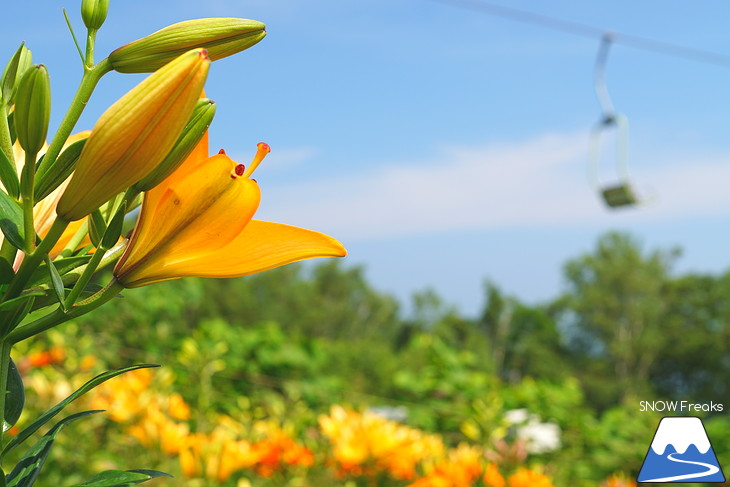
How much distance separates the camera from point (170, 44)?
0.98 ft

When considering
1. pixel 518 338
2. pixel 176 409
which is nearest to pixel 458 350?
pixel 176 409

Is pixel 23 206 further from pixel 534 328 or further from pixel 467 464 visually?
pixel 534 328

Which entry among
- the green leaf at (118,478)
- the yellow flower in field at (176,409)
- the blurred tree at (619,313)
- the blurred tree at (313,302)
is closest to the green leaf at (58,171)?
the green leaf at (118,478)

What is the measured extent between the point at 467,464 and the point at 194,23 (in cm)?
152

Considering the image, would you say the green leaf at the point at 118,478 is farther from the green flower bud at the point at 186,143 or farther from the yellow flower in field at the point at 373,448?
the yellow flower in field at the point at 373,448

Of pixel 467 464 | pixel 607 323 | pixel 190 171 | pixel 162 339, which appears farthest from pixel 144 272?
pixel 607 323

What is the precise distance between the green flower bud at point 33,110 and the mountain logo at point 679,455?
0.84 m

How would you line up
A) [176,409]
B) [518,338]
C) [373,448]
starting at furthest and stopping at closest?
1. [518,338]
2. [176,409]
3. [373,448]

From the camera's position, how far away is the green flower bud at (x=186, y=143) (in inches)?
11.0

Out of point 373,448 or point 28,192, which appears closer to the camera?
point 28,192

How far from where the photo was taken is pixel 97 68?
0.95 ft

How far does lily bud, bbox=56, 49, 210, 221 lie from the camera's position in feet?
0.84

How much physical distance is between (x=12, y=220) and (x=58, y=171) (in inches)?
1.0

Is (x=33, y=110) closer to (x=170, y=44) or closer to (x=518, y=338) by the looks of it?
(x=170, y=44)
